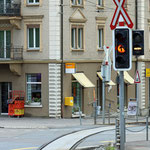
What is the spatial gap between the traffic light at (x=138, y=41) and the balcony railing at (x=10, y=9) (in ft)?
65.4

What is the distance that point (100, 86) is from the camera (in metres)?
35.8

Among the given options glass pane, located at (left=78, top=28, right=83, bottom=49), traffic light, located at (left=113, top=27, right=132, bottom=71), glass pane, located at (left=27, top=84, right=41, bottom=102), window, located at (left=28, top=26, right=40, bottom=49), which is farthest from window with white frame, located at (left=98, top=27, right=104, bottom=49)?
traffic light, located at (left=113, top=27, right=132, bottom=71)

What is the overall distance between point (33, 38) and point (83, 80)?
4150mm

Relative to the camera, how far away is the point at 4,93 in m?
34.0

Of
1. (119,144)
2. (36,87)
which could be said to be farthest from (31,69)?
(119,144)

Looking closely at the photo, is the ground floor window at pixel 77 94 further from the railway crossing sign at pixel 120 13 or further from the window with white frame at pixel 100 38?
the railway crossing sign at pixel 120 13

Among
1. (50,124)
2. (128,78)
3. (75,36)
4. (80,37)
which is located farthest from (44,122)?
(128,78)

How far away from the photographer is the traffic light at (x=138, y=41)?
13352 mm

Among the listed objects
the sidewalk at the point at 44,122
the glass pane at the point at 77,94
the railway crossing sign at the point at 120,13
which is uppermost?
the railway crossing sign at the point at 120,13

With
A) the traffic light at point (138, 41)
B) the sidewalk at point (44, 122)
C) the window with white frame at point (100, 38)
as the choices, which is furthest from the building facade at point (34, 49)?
the traffic light at point (138, 41)

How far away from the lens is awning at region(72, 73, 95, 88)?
3347 centimetres

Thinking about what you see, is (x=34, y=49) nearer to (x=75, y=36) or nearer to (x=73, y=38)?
(x=73, y=38)

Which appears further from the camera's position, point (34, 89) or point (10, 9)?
point (34, 89)

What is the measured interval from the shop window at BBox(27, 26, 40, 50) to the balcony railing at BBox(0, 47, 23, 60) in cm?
74
